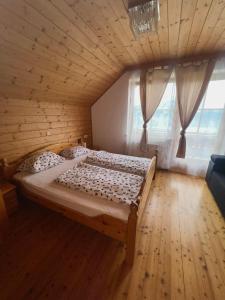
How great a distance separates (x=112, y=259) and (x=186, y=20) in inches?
114

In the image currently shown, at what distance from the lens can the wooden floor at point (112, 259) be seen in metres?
1.22

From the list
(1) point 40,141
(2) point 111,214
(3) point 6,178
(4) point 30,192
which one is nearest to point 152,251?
(2) point 111,214

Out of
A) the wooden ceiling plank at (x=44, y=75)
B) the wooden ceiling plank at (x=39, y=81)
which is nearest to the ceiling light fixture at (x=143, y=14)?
the wooden ceiling plank at (x=44, y=75)

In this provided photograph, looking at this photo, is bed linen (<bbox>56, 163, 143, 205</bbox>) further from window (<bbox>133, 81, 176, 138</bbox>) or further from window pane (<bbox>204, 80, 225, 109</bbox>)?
window pane (<bbox>204, 80, 225, 109</bbox>)

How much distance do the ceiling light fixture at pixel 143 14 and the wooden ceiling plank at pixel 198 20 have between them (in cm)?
49

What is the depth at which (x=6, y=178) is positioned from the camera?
2205mm

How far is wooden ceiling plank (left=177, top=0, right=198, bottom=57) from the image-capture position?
1496mm

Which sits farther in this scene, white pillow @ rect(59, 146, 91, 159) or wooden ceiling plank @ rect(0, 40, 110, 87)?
white pillow @ rect(59, 146, 91, 159)

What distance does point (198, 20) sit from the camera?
1.76 meters

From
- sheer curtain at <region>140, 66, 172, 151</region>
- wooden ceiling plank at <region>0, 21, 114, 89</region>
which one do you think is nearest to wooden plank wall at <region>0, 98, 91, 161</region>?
wooden ceiling plank at <region>0, 21, 114, 89</region>

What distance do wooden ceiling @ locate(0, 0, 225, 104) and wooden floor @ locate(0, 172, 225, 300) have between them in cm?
205

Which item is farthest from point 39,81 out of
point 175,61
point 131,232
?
point 175,61

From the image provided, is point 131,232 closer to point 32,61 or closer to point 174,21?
point 32,61

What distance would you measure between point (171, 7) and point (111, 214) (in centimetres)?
226
